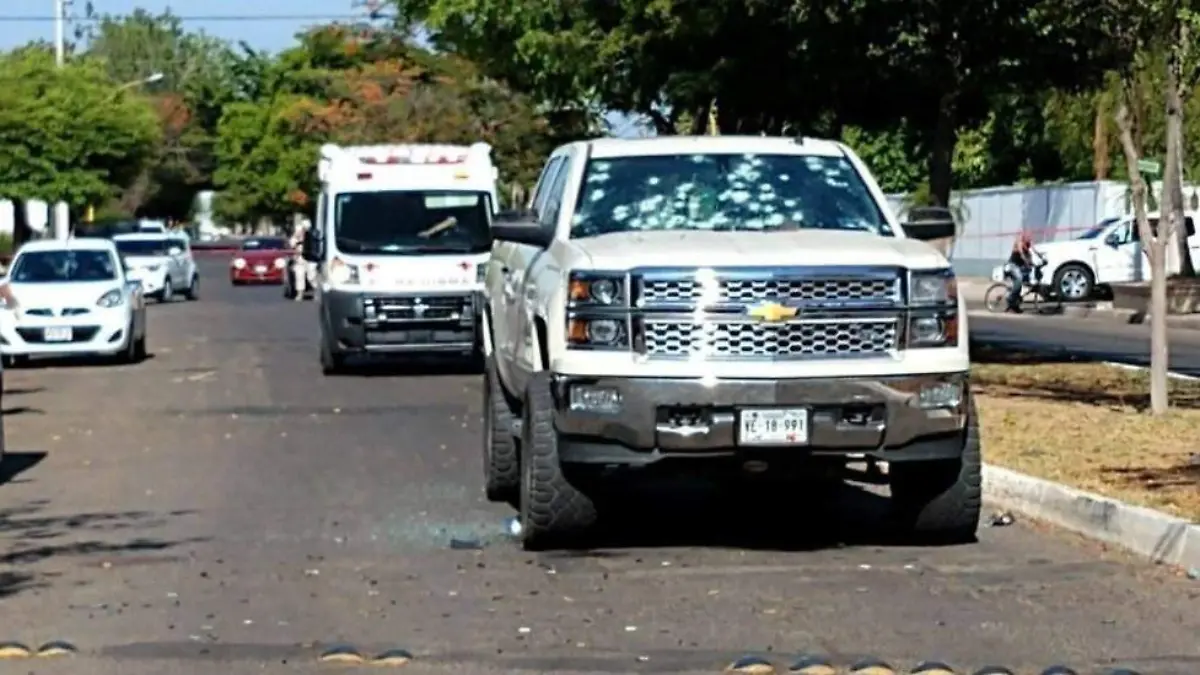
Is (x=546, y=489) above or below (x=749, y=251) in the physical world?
below

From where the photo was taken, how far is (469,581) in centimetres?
1105

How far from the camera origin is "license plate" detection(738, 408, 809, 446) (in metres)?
11.3

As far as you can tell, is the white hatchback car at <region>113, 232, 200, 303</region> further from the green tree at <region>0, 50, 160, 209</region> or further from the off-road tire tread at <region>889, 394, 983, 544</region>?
the off-road tire tread at <region>889, 394, 983, 544</region>

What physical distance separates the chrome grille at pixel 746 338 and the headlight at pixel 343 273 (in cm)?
1445

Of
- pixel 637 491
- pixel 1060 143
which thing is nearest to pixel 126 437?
pixel 637 491

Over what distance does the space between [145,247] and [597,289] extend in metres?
43.0

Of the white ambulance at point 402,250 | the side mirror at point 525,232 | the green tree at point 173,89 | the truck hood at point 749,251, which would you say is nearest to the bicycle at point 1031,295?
the white ambulance at point 402,250

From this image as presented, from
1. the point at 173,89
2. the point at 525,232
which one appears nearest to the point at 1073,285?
the point at 525,232

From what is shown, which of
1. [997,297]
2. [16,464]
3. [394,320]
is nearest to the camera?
[16,464]

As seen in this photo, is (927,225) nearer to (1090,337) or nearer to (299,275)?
(1090,337)

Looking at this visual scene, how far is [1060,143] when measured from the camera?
209 feet

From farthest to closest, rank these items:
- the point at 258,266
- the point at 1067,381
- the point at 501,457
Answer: the point at 258,266 < the point at 1067,381 < the point at 501,457

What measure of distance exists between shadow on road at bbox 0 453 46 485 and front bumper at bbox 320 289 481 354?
7736 millimetres

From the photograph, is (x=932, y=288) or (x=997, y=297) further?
(x=997, y=297)
